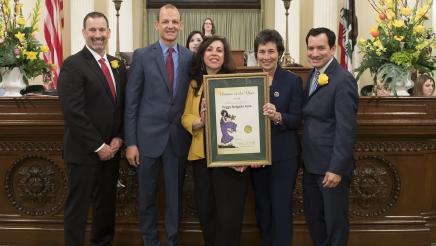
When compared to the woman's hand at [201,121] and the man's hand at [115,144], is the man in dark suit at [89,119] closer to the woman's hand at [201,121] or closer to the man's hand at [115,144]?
the man's hand at [115,144]

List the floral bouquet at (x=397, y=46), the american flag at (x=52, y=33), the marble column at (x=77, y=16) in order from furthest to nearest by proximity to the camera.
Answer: the marble column at (x=77, y=16), the american flag at (x=52, y=33), the floral bouquet at (x=397, y=46)

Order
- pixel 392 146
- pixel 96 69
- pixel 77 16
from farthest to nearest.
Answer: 1. pixel 77 16
2. pixel 392 146
3. pixel 96 69

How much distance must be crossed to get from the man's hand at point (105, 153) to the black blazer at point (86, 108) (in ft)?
0.13

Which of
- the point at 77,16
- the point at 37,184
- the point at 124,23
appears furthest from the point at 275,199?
the point at 124,23

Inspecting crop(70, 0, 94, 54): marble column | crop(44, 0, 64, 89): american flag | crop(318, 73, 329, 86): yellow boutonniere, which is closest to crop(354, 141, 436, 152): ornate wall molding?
crop(318, 73, 329, 86): yellow boutonniere

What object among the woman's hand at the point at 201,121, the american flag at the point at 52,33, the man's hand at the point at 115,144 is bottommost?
the man's hand at the point at 115,144

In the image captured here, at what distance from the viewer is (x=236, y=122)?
3686 millimetres

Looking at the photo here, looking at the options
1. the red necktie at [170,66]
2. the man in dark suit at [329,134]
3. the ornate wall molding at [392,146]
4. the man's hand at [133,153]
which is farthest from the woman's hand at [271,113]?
the ornate wall molding at [392,146]

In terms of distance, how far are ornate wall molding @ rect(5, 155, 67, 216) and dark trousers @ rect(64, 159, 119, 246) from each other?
67 centimetres

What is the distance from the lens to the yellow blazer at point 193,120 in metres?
3.77

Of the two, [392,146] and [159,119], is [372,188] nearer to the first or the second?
[392,146]

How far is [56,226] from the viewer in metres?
4.67

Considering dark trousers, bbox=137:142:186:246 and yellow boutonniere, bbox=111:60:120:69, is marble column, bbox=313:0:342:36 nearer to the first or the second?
yellow boutonniere, bbox=111:60:120:69

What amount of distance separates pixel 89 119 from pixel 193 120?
79 centimetres
